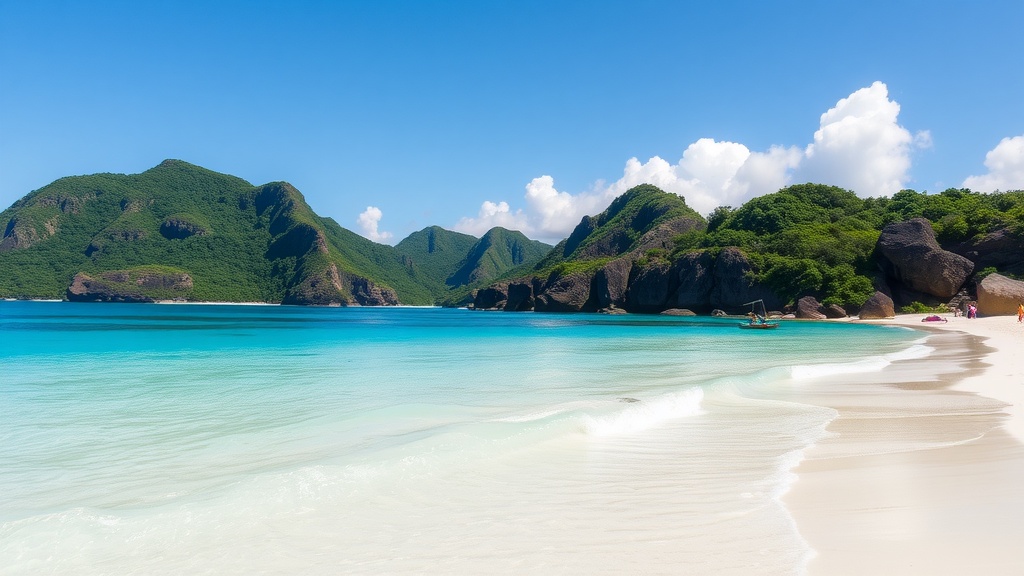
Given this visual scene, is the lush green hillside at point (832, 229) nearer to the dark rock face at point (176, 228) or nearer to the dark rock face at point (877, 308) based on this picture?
the dark rock face at point (877, 308)

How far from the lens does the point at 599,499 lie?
5.39 m

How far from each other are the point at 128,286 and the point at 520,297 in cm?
9824

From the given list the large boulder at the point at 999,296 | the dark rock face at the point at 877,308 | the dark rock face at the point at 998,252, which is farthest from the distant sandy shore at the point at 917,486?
the dark rock face at the point at 998,252

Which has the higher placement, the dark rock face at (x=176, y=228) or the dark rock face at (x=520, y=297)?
the dark rock face at (x=176, y=228)

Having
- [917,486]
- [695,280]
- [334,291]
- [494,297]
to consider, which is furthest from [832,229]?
[334,291]

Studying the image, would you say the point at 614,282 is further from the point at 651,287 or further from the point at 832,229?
the point at 832,229

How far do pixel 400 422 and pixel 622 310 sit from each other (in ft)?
287

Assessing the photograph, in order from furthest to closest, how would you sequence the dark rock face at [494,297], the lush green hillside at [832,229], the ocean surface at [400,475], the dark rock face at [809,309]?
the dark rock face at [494,297], the dark rock face at [809,309], the lush green hillside at [832,229], the ocean surface at [400,475]

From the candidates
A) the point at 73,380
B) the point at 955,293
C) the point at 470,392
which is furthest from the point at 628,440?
the point at 955,293

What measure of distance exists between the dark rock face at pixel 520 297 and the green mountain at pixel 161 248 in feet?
228

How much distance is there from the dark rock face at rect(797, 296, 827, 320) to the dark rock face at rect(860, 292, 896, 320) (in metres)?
5.95

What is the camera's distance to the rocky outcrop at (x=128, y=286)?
13325 cm

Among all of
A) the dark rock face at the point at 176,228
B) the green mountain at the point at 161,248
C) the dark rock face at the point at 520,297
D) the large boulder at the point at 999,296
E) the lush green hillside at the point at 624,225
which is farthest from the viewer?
the dark rock face at the point at 176,228

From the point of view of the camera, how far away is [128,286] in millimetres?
139250
